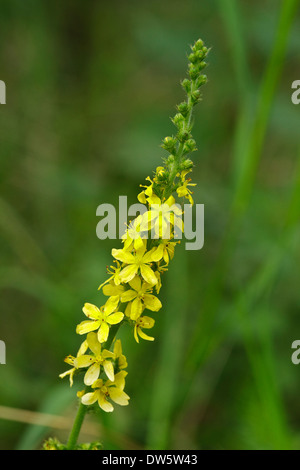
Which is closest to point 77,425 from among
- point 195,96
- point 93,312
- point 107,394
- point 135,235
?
point 107,394

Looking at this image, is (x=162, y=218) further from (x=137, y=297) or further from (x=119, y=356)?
(x=119, y=356)

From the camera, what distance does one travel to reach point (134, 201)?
17.8ft

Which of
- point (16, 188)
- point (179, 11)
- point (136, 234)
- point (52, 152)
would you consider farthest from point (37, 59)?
point (136, 234)

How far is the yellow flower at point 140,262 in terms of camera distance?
165 cm

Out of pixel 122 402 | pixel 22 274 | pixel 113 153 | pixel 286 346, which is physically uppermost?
pixel 113 153

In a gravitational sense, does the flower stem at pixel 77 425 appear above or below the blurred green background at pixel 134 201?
below

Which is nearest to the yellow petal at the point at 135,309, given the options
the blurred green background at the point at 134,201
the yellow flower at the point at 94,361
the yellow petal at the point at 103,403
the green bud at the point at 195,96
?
the yellow flower at the point at 94,361

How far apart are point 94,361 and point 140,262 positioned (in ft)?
1.12

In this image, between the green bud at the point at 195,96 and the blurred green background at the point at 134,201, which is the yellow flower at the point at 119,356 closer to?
the green bud at the point at 195,96

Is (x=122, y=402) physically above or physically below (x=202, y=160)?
below

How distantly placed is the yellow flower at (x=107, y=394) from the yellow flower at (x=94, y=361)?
0.12 ft

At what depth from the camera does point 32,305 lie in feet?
17.6

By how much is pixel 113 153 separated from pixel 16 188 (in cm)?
110

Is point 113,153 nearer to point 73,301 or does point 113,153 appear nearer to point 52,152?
point 52,152
